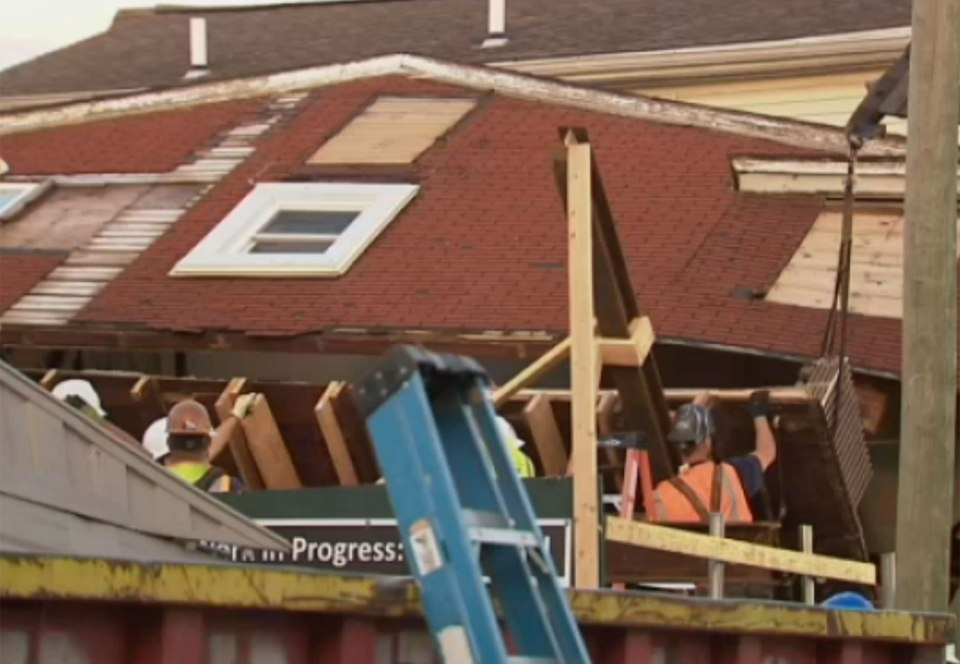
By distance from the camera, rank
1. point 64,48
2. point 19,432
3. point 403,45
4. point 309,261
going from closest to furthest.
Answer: point 19,432 < point 309,261 < point 403,45 < point 64,48

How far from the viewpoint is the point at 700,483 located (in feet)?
43.3

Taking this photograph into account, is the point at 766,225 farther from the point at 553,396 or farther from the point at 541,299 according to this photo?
the point at 553,396

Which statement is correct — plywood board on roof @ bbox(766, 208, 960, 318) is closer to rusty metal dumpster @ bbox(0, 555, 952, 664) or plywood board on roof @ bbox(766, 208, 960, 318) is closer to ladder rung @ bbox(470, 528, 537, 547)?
rusty metal dumpster @ bbox(0, 555, 952, 664)

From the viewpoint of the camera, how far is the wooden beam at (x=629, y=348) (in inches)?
511

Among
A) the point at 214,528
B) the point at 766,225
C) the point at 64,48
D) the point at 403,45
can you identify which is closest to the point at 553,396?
the point at 766,225

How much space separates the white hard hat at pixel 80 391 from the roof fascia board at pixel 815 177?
5.26 metres

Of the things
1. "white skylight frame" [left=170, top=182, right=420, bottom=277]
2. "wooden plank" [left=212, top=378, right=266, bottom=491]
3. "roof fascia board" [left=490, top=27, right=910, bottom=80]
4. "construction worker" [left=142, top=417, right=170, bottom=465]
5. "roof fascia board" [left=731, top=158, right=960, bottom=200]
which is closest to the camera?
"construction worker" [left=142, top=417, right=170, bottom=465]

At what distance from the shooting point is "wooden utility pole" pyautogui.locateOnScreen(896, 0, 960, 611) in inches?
476

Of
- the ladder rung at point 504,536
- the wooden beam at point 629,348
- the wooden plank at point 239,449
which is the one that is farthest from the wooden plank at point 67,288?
the ladder rung at point 504,536

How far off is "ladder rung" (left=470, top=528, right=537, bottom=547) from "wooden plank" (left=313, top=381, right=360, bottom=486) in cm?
820

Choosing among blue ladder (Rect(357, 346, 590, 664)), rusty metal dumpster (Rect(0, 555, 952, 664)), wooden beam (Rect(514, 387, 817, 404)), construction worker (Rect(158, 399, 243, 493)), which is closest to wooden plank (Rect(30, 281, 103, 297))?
wooden beam (Rect(514, 387, 817, 404))

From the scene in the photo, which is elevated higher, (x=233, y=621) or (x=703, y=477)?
(x=233, y=621)

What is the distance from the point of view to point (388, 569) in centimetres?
1179

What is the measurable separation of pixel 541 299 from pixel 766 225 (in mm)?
1810
